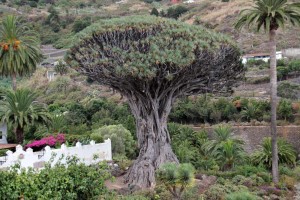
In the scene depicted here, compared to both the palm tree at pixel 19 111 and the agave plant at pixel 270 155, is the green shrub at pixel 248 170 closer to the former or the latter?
the agave plant at pixel 270 155

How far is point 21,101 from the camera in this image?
2786cm

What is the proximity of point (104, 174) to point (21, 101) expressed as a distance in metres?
15.0

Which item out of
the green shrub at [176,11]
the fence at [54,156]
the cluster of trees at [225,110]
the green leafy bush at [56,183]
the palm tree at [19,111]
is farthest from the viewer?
the green shrub at [176,11]

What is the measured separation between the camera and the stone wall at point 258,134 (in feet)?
97.2

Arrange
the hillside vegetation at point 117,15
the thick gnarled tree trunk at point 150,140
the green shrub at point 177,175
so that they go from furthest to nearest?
the hillside vegetation at point 117,15 → the thick gnarled tree trunk at point 150,140 → the green shrub at point 177,175

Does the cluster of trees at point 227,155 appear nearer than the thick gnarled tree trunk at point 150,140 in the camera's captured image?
No

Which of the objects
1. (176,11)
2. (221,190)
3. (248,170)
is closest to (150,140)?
(221,190)

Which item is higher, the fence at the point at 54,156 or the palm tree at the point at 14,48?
the palm tree at the point at 14,48

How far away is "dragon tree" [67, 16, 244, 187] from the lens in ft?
66.9

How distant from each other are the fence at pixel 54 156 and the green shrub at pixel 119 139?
1.15m

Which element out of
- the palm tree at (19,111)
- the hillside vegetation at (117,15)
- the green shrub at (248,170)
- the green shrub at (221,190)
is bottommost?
the green shrub at (221,190)

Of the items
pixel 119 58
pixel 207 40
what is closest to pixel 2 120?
pixel 119 58

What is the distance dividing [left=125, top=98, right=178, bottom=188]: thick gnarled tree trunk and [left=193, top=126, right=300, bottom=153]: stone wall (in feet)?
32.9

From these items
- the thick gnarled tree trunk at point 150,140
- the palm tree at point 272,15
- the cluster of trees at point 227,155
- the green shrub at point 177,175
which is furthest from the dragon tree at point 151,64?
the green shrub at point 177,175
